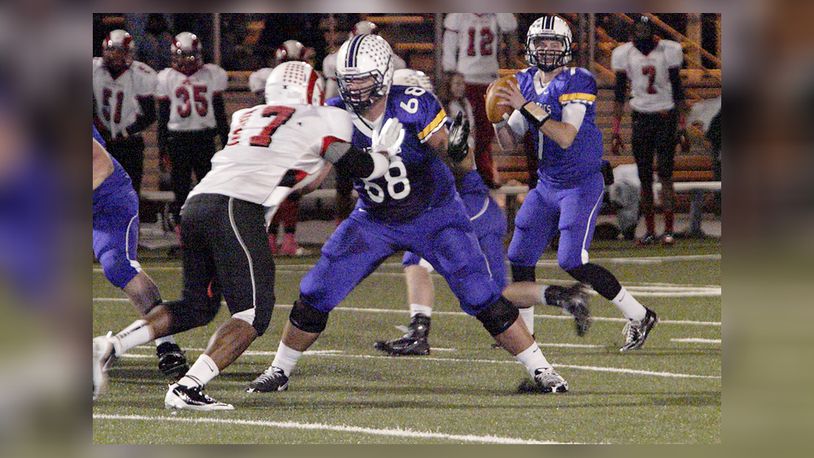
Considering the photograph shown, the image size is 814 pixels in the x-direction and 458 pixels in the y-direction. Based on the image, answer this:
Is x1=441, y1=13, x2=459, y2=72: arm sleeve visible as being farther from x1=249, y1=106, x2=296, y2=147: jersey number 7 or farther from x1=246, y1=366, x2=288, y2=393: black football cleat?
x1=249, y1=106, x2=296, y2=147: jersey number 7

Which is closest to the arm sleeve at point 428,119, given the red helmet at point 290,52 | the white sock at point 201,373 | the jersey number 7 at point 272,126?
the jersey number 7 at point 272,126

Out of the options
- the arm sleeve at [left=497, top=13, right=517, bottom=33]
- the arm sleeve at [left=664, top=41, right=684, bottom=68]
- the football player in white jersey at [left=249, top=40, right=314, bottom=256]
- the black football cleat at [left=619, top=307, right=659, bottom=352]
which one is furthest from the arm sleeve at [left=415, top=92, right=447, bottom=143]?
the arm sleeve at [left=497, top=13, right=517, bottom=33]

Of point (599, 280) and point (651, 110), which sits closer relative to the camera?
point (599, 280)

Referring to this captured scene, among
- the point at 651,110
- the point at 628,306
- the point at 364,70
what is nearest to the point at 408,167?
the point at 364,70

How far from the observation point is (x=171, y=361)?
20.1ft

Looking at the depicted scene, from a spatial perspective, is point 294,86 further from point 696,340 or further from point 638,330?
point 696,340

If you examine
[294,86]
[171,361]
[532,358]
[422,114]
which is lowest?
[171,361]

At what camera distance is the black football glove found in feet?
18.4

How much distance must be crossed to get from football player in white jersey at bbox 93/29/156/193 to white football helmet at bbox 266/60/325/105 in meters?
5.67

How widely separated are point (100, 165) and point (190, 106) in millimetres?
6586
